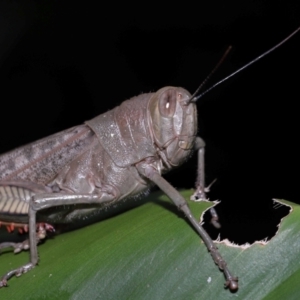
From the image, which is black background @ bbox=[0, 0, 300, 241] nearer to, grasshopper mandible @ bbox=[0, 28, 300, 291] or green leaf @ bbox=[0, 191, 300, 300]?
→ grasshopper mandible @ bbox=[0, 28, 300, 291]

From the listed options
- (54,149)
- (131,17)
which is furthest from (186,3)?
(54,149)

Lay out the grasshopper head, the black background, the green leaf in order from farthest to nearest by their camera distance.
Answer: the black background
the grasshopper head
the green leaf

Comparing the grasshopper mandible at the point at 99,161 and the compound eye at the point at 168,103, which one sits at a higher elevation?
the compound eye at the point at 168,103

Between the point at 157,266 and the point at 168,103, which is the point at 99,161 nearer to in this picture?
the point at 168,103

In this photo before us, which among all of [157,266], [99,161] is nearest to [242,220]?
[99,161]

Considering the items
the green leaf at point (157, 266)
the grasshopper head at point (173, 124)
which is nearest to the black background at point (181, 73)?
the grasshopper head at point (173, 124)

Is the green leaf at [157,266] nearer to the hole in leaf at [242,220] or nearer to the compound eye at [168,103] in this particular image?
the compound eye at [168,103]

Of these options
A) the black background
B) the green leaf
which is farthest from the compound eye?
the black background
